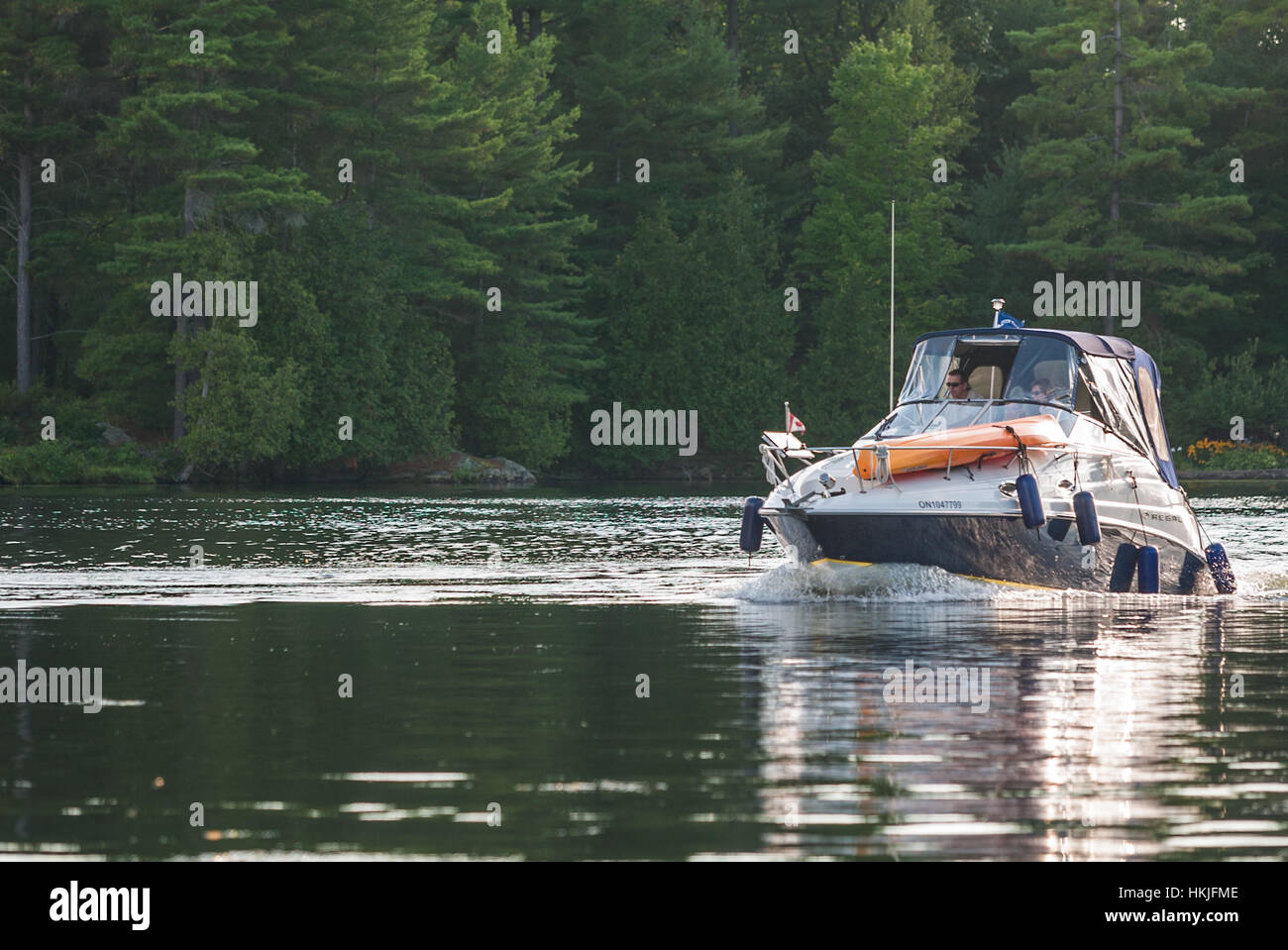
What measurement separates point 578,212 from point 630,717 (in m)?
77.0

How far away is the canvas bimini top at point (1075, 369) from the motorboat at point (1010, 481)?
0.02 meters

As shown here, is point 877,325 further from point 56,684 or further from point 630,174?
point 56,684

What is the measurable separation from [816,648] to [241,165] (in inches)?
2092

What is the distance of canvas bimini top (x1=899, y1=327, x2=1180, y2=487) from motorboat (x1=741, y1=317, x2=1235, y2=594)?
0.8 inches

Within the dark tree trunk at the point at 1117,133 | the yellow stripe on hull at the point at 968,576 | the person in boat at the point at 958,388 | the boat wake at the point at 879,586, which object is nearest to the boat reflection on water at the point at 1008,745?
the boat wake at the point at 879,586

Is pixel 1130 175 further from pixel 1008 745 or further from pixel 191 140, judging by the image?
pixel 1008 745

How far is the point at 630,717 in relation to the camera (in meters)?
15.1

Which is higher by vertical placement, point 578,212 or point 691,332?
point 578,212

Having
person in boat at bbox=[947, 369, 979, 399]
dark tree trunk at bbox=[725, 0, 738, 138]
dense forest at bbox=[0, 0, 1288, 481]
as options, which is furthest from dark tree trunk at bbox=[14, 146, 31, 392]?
person in boat at bbox=[947, 369, 979, 399]

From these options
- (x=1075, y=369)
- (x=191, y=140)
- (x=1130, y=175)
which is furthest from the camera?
(x=1130, y=175)

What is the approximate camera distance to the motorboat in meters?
24.8

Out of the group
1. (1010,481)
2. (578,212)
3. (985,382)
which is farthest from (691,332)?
(1010,481)
